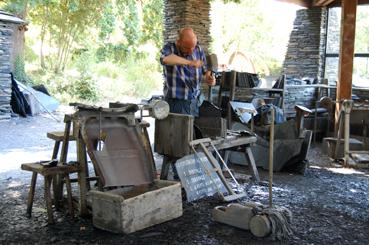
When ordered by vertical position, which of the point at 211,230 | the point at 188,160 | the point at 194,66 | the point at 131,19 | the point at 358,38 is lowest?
the point at 211,230

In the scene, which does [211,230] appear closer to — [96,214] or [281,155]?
[96,214]

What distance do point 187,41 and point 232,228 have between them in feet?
7.08

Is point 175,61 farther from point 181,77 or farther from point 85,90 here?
point 85,90

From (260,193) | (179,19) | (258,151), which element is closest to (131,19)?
(179,19)

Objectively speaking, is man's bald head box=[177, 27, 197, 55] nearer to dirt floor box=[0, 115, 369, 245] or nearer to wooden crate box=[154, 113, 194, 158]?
wooden crate box=[154, 113, 194, 158]

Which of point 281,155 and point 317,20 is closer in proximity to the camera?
point 281,155

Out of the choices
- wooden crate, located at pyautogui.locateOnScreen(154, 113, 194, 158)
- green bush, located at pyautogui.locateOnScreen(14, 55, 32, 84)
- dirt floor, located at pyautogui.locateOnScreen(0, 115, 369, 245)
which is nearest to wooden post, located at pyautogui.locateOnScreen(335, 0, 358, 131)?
dirt floor, located at pyautogui.locateOnScreen(0, 115, 369, 245)

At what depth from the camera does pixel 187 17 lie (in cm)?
874

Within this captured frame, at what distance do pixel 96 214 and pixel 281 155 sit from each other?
3.35m

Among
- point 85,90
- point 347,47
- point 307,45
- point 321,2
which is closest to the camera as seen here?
point 347,47

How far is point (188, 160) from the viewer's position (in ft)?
15.8

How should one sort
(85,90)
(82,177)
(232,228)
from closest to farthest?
1. (232,228)
2. (82,177)
3. (85,90)

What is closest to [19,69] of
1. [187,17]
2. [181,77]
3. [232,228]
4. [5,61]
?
[5,61]

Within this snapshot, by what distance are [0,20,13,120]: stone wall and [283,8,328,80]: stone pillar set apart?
678cm
